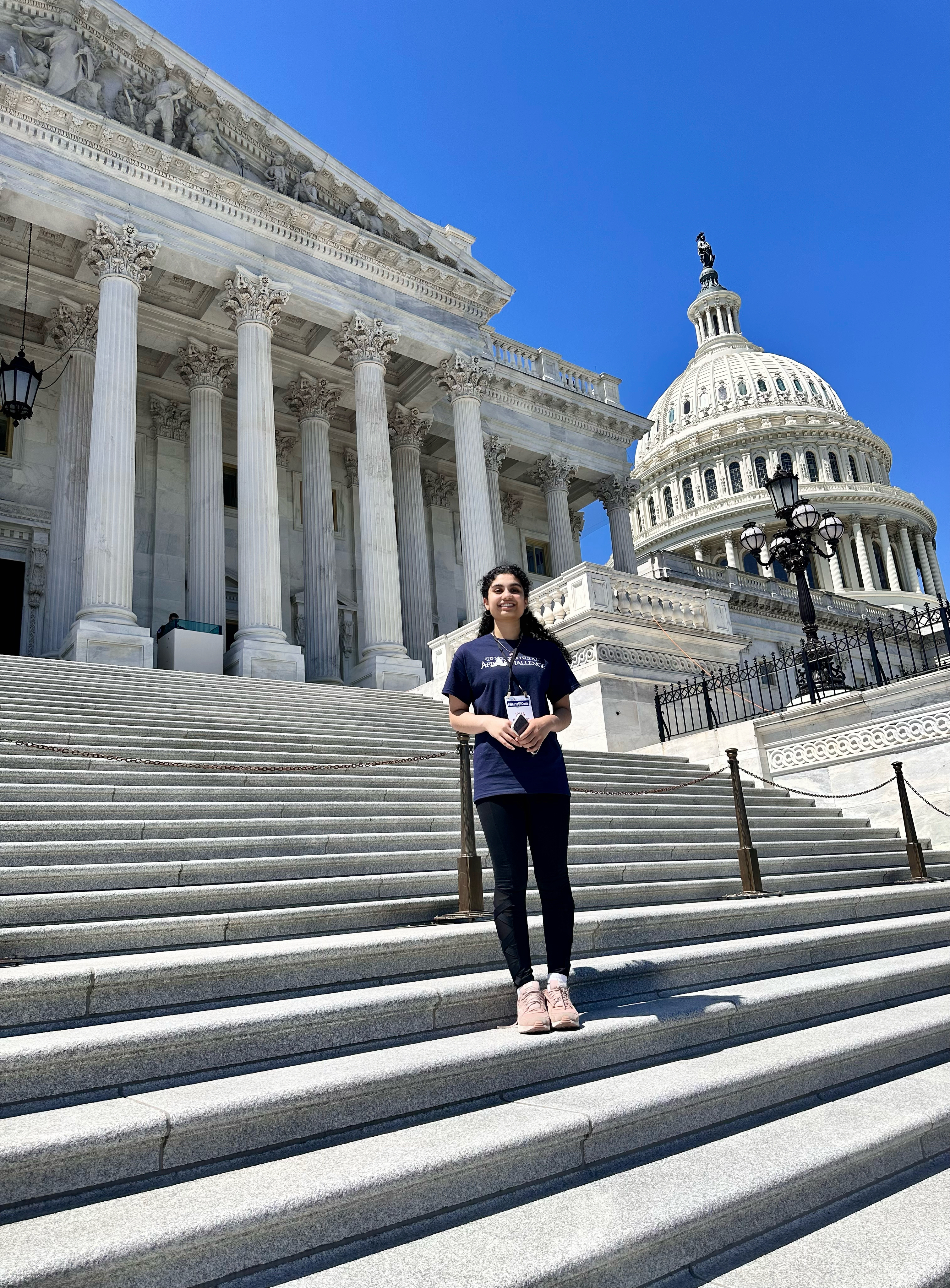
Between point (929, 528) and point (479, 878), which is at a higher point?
point (929, 528)

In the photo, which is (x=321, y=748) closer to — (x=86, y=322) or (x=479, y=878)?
(x=479, y=878)

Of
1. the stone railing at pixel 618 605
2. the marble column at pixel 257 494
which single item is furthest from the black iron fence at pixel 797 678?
the marble column at pixel 257 494

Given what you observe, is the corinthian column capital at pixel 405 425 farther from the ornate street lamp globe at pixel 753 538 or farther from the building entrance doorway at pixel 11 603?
the ornate street lamp globe at pixel 753 538

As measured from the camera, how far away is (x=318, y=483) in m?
25.2

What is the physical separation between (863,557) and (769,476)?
1006 cm

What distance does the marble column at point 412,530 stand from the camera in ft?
86.1

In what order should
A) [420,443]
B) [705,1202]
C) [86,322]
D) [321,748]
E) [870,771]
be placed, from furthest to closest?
[420,443], [86,322], [870,771], [321,748], [705,1202]

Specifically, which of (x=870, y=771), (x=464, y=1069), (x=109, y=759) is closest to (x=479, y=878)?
(x=464, y=1069)

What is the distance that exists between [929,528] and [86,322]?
246 ft

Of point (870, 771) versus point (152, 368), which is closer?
point (870, 771)

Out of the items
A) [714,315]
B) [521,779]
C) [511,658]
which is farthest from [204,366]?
[714,315]

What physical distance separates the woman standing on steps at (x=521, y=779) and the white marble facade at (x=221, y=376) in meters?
14.7

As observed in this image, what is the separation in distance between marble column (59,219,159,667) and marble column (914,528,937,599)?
7280cm

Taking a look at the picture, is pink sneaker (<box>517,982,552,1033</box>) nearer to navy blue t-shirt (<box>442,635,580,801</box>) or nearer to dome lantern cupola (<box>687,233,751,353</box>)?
navy blue t-shirt (<box>442,635,580,801</box>)
